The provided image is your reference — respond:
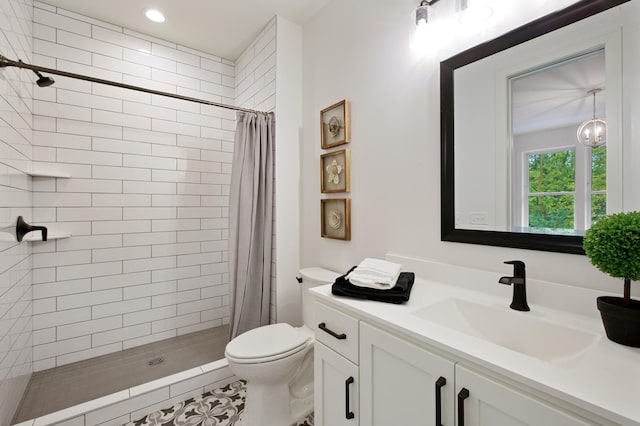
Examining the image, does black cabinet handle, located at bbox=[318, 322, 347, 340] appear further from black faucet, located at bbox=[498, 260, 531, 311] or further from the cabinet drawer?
black faucet, located at bbox=[498, 260, 531, 311]

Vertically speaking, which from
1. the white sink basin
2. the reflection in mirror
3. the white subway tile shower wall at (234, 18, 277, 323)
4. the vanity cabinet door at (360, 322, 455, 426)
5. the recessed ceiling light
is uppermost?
the recessed ceiling light

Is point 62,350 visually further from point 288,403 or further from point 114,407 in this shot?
point 288,403

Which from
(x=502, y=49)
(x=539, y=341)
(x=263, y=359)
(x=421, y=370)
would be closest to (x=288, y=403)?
(x=263, y=359)

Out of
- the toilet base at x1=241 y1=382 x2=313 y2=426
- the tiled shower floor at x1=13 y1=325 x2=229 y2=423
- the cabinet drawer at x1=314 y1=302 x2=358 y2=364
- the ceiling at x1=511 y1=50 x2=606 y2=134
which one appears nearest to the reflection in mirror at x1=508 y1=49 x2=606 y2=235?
the ceiling at x1=511 y1=50 x2=606 y2=134

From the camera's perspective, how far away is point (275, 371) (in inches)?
58.6

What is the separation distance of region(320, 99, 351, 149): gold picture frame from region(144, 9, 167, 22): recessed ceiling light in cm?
142

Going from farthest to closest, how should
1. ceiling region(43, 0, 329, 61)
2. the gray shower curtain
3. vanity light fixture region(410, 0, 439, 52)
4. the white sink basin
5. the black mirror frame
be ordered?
the gray shower curtain < ceiling region(43, 0, 329, 61) < vanity light fixture region(410, 0, 439, 52) < the black mirror frame < the white sink basin

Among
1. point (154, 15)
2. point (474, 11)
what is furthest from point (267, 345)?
point (154, 15)

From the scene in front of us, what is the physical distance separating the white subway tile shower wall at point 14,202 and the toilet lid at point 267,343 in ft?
3.54

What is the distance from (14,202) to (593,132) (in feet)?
8.50

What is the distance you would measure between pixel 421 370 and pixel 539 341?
0.42 meters

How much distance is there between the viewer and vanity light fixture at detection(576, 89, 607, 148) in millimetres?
905

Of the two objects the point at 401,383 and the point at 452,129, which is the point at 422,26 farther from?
the point at 401,383

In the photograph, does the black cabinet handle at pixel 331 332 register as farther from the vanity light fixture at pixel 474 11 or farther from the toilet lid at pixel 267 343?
the vanity light fixture at pixel 474 11
